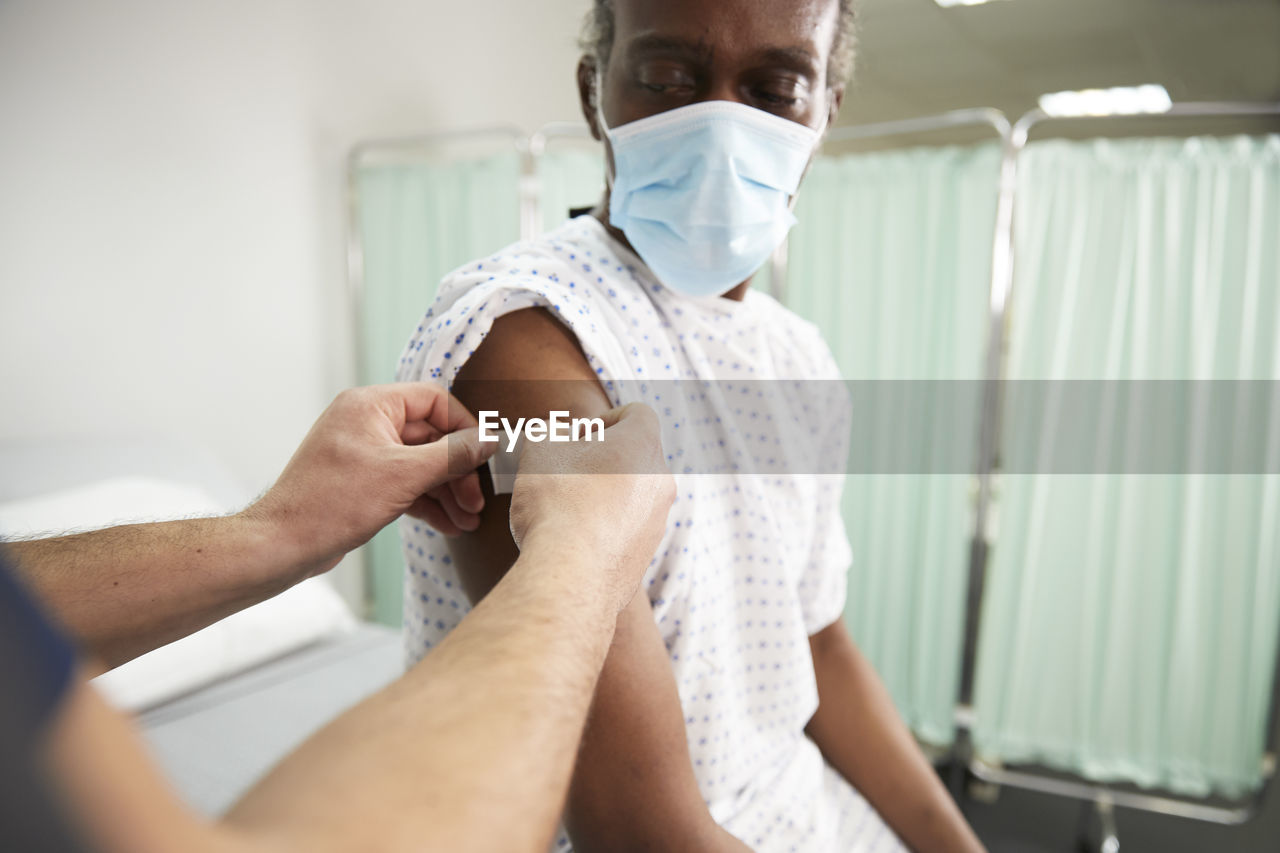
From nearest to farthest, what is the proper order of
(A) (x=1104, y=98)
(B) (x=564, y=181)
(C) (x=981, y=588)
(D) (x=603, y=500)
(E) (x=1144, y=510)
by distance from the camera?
(D) (x=603, y=500), (E) (x=1144, y=510), (C) (x=981, y=588), (B) (x=564, y=181), (A) (x=1104, y=98)

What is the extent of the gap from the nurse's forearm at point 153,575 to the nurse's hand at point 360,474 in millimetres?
16

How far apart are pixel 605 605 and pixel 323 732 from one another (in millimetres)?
133

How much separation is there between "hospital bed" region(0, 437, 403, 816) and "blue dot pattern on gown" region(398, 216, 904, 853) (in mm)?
696

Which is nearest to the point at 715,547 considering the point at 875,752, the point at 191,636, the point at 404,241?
the point at 875,752

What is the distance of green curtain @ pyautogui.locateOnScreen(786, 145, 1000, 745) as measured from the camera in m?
1.80

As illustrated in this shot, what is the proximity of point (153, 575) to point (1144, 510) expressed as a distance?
1.95m

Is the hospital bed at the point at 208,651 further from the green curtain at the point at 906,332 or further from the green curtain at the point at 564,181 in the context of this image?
the green curtain at the point at 906,332

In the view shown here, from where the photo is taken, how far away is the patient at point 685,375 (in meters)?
0.54

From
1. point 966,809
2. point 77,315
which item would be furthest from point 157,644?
point 966,809

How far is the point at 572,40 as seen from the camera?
742 mm

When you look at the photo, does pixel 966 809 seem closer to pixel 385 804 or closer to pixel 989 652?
pixel 989 652

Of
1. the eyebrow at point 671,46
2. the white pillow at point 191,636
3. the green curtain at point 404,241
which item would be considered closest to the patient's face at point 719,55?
the eyebrow at point 671,46

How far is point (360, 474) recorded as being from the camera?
20.4 inches

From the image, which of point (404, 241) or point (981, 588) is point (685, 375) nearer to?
point (404, 241)
